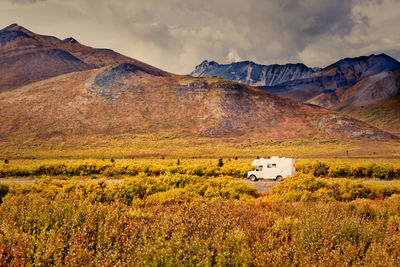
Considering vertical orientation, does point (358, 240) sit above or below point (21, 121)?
below

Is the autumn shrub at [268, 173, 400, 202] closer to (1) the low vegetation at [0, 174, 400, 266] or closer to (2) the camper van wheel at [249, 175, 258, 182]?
(1) the low vegetation at [0, 174, 400, 266]

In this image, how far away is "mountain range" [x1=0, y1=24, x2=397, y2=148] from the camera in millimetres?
79125

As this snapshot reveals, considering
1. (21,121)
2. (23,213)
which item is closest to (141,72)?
(21,121)

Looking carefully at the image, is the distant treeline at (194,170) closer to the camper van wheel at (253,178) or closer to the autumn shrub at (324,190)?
the camper van wheel at (253,178)

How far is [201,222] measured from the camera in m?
4.84

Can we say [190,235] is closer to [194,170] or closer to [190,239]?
[190,239]

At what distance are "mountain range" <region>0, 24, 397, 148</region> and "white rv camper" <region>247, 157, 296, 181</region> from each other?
2329 inches

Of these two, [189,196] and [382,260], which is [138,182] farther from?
[382,260]

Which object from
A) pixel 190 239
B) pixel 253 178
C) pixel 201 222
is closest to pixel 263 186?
pixel 253 178

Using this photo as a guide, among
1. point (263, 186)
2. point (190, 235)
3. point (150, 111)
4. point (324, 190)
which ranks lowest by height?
point (263, 186)

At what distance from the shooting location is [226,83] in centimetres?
10238

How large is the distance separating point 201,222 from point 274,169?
16.2m

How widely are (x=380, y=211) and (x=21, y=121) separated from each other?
3799 inches

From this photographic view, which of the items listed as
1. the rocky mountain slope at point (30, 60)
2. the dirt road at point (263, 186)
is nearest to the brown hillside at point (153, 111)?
the rocky mountain slope at point (30, 60)
